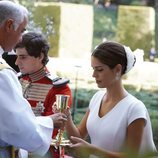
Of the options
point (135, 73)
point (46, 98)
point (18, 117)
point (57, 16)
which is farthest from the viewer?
point (57, 16)

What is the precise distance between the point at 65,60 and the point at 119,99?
5.08m

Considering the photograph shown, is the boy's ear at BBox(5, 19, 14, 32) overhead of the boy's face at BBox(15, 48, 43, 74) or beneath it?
overhead

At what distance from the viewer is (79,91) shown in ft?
20.5

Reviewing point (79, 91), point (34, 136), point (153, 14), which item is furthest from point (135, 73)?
point (34, 136)

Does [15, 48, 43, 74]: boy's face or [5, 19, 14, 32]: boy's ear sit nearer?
[5, 19, 14, 32]: boy's ear

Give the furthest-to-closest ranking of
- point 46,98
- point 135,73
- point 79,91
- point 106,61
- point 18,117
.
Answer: point 135,73, point 79,91, point 46,98, point 106,61, point 18,117

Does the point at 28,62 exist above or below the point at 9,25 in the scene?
below

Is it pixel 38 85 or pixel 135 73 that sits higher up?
pixel 38 85

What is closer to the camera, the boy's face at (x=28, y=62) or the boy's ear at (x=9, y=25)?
the boy's ear at (x=9, y=25)

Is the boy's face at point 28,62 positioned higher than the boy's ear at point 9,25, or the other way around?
the boy's ear at point 9,25

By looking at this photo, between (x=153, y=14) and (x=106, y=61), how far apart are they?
5.43 metres

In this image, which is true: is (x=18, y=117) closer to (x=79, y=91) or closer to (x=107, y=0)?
(x=79, y=91)

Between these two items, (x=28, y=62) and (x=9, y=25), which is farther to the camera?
(x=28, y=62)

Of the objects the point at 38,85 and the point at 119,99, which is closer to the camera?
the point at 119,99
